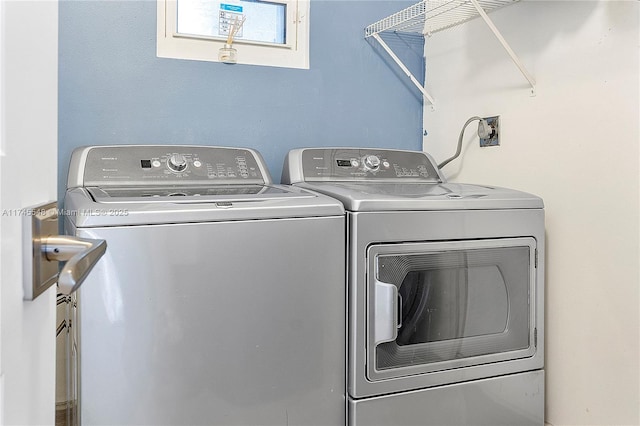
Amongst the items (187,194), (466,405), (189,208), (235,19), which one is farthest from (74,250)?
(235,19)

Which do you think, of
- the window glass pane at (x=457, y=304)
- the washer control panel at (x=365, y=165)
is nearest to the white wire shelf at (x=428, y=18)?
the washer control panel at (x=365, y=165)

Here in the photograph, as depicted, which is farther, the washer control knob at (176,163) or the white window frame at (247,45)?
the white window frame at (247,45)

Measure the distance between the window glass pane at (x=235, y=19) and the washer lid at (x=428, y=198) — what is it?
0.75m

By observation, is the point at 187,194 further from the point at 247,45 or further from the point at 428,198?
the point at 247,45

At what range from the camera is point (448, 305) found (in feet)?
5.23

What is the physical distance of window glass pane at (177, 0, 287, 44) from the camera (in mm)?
2053

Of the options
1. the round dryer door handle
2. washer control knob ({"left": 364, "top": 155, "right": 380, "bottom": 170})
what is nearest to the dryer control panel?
washer control knob ({"left": 364, "top": 155, "right": 380, "bottom": 170})

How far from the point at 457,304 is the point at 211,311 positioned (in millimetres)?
727

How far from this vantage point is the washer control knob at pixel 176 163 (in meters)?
1.78

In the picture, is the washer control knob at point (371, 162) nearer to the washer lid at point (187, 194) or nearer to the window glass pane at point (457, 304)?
the washer lid at point (187, 194)

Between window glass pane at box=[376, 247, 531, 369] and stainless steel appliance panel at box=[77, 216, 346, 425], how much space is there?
0.18 m

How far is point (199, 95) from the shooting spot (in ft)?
6.77

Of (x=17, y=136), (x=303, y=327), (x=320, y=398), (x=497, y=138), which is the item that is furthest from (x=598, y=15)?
(x=17, y=136)

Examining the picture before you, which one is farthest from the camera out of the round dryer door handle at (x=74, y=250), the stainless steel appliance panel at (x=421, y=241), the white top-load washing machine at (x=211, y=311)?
the stainless steel appliance panel at (x=421, y=241)
